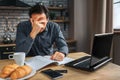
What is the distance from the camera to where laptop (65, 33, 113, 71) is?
129cm

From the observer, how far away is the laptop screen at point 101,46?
4.20 ft

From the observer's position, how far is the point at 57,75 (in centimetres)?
124

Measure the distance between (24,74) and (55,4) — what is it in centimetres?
300

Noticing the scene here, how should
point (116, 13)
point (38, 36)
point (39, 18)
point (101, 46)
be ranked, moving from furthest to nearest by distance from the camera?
point (116, 13) → point (38, 36) → point (39, 18) → point (101, 46)

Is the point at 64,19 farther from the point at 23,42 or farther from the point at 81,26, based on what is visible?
the point at 23,42

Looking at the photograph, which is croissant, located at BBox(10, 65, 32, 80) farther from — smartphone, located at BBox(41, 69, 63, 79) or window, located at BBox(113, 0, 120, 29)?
window, located at BBox(113, 0, 120, 29)

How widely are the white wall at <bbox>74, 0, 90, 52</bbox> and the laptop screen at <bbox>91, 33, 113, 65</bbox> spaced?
2.30 metres

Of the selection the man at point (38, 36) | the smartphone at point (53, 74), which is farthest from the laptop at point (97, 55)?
the man at point (38, 36)

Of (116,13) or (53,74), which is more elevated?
(116,13)

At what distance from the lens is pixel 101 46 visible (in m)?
1.37

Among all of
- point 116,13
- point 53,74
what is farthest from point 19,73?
point 116,13

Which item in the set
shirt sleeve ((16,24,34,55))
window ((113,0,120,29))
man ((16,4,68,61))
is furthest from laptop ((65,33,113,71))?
window ((113,0,120,29))

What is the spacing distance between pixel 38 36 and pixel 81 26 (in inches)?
75.4

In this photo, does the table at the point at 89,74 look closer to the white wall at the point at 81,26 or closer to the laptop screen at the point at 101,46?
the laptop screen at the point at 101,46
